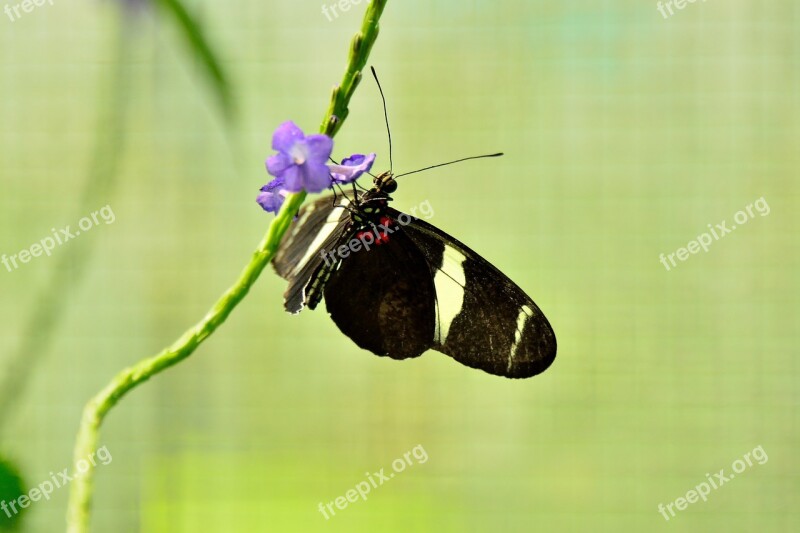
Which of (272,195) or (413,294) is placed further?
(413,294)

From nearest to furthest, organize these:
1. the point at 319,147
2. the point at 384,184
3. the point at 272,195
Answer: the point at 319,147
the point at 272,195
the point at 384,184

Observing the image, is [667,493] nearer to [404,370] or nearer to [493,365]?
[404,370]

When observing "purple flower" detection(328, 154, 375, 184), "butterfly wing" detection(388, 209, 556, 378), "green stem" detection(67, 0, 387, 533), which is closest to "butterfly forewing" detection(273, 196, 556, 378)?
"butterfly wing" detection(388, 209, 556, 378)

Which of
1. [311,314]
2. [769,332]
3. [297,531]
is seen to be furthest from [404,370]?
[769,332]

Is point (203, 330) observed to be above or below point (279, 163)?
below

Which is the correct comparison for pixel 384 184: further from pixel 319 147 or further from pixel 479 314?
pixel 319 147

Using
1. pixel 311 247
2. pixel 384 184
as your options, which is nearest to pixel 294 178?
pixel 384 184

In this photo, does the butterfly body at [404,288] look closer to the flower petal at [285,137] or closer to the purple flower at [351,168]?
the purple flower at [351,168]
